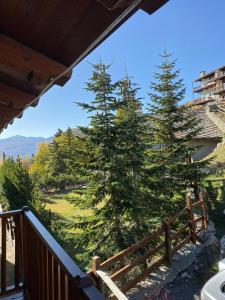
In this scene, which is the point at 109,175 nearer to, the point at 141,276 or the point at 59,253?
the point at 141,276

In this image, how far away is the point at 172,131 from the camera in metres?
11.9

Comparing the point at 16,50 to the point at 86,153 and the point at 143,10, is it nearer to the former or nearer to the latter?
the point at 143,10

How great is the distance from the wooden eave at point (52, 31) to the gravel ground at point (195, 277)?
669cm

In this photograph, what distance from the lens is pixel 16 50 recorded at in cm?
151

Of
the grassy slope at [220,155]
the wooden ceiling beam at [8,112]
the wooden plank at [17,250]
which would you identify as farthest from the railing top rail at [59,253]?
the grassy slope at [220,155]

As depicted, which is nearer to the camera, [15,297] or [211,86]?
[15,297]

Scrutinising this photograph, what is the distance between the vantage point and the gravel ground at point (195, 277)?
22.5ft

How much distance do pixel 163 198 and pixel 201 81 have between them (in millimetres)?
49052

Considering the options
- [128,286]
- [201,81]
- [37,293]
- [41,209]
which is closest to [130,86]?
[41,209]

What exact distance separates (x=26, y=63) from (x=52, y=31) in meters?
0.31

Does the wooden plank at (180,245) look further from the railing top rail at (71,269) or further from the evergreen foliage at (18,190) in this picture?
the railing top rail at (71,269)

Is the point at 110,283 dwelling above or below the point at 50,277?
below

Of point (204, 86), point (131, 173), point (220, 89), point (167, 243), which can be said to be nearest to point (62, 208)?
point (131, 173)

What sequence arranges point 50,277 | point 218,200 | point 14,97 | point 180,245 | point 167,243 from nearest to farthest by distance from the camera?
point 50,277
point 14,97
point 167,243
point 180,245
point 218,200
